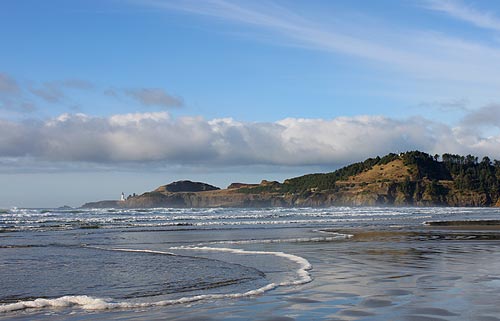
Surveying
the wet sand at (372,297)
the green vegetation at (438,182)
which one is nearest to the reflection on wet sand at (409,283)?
the wet sand at (372,297)

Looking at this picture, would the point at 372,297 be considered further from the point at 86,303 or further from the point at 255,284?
the point at 86,303

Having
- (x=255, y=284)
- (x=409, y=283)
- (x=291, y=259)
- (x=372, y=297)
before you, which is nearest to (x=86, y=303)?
(x=255, y=284)

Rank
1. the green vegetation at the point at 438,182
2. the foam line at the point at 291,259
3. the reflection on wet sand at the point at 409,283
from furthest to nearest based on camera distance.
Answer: the green vegetation at the point at 438,182
the foam line at the point at 291,259
the reflection on wet sand at the point at 409,283

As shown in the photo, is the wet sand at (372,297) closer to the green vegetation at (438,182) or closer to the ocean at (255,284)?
the ocean at (255,284)

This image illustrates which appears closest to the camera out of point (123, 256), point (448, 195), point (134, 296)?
point (134, 296)

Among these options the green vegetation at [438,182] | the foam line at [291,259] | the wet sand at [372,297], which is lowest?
the wet sand at [372,297]

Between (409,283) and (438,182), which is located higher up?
(438,182)

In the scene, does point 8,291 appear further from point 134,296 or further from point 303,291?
point 303,291

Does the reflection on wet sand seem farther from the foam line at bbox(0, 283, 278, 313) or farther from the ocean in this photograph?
the foam line at bbox(0, 283, 278, 313)

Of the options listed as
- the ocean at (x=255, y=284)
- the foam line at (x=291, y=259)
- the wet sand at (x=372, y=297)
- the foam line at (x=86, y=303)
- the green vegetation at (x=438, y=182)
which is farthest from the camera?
the green vegetation at (x=438, y=182)

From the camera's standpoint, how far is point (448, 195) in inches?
6747

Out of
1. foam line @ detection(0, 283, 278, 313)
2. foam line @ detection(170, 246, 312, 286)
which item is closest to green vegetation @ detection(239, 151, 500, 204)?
foam line @ detection(170, 246, 312, 286)

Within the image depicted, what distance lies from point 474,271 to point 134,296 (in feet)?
28.5

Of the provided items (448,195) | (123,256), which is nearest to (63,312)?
(123,256)
